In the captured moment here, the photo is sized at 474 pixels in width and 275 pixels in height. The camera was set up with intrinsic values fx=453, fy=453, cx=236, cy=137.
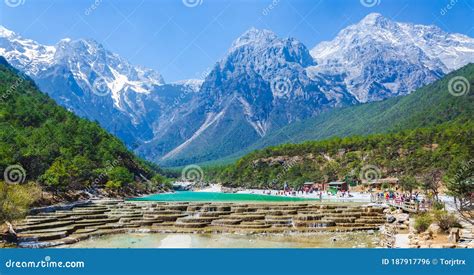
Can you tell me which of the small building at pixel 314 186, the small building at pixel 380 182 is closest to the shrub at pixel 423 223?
the small building at pixel 380 182

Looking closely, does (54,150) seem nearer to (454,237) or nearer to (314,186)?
(314,186)

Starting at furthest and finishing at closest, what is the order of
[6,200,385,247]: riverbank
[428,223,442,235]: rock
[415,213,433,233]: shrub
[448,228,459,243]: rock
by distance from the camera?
[6,200,385,247]: riverbank < [415,213,433,233]: shrub < [428,223,442,235]: rock < [448,228,459,243]: rock

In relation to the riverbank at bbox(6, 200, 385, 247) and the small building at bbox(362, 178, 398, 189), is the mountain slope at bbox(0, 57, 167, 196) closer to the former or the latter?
the riverbank at bbox(6, 200, 385, 247)

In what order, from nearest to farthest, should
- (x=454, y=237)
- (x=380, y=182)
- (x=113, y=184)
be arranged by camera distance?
(x=454, y=237) < (x=113, y=184) < (x=380, y=182)

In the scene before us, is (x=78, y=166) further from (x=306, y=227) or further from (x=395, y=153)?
(x=395, y=153)

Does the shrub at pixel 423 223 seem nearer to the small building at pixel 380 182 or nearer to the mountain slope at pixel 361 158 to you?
the mountain slope at pixel 361 158

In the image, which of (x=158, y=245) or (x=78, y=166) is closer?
(x=158, y=245)

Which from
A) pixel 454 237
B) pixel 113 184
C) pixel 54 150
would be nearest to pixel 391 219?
pixel 454 237

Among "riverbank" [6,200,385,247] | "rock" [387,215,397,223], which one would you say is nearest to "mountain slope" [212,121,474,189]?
"rock" [387,215,397,223]
